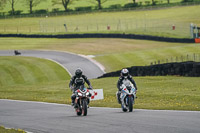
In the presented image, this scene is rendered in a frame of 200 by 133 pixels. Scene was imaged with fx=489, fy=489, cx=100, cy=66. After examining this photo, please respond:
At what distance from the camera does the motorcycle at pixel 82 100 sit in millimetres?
16469


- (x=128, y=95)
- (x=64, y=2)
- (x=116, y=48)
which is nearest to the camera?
(x=128, y=95)

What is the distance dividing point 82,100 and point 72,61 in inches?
1542

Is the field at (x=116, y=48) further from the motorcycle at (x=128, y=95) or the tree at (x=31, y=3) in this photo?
the tree at (x=31, y=3)

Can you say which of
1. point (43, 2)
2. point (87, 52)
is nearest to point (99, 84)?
point (87, 52)

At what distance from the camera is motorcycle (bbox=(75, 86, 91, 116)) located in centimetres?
1647

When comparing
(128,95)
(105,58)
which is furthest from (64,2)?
(128,95)

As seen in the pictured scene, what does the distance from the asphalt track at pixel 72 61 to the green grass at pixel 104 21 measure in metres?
22.5

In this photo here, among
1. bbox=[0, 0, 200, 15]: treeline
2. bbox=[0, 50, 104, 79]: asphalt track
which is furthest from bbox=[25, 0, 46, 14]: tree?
bbox=[0, 50, 104, 79]: asphalt track

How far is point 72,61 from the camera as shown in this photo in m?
55.6

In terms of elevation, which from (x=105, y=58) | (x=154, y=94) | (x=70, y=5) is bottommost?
(x=105, y=58)

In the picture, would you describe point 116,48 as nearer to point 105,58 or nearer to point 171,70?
point 105,58

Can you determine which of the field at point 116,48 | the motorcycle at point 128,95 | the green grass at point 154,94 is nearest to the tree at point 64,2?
the field at point 116,48

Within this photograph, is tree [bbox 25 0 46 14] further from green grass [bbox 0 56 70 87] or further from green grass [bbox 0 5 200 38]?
green grass [bbox 0 56 70 87]

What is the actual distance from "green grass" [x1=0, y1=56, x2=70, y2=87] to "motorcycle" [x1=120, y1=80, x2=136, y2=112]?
28069 millimetres
